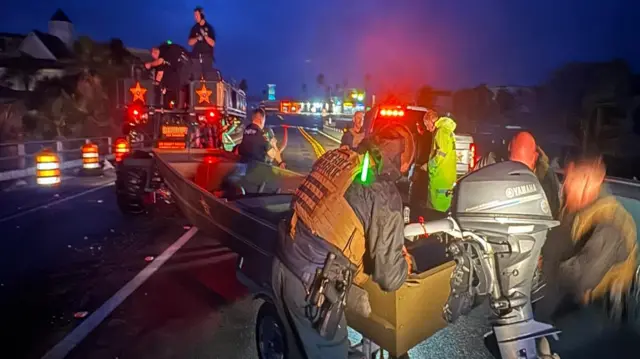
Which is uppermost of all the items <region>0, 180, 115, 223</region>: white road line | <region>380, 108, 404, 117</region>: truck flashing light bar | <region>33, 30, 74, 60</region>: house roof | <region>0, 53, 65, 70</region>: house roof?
<region>33, 30, 74, 60</region>: house roof

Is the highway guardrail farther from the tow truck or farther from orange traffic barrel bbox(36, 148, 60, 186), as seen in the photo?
orange traffic barrel bbox(36, 148, 60, 186)

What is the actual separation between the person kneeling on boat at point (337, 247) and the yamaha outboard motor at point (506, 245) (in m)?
0.50

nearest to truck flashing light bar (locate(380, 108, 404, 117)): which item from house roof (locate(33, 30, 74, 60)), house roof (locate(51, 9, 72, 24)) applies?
house roof (locate(33, 30, 74, 60))

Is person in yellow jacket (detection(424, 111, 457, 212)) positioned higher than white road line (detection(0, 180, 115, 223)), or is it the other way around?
person in yellow jacket (detection(424, 111, 457, 212))

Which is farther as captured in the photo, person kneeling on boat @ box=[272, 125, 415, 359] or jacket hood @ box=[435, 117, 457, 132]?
jacket hood @ box=[435, 117, 457, 132]

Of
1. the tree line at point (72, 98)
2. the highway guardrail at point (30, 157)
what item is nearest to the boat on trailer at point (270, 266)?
the highway guardrail at point (30, 157)

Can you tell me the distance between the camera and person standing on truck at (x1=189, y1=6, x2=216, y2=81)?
45.9 feet

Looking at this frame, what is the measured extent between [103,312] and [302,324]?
10.0ft

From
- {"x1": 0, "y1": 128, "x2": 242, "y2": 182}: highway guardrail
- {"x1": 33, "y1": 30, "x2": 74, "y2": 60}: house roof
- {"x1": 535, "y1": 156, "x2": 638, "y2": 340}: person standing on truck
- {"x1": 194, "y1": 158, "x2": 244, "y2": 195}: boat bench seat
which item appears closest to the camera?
{"x1": 535, "y1": 156, "x2": 638, "y2": 340}: person standing on truck

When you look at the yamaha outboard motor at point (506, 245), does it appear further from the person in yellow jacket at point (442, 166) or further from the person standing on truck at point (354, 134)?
the person standing on truck at point (354, 134)

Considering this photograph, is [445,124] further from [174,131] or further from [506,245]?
[174,131]

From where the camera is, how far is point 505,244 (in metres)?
3.19

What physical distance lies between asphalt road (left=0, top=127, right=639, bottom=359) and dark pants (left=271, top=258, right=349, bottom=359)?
1.45m

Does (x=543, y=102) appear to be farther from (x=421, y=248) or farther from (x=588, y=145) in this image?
(x=421, y=248)
